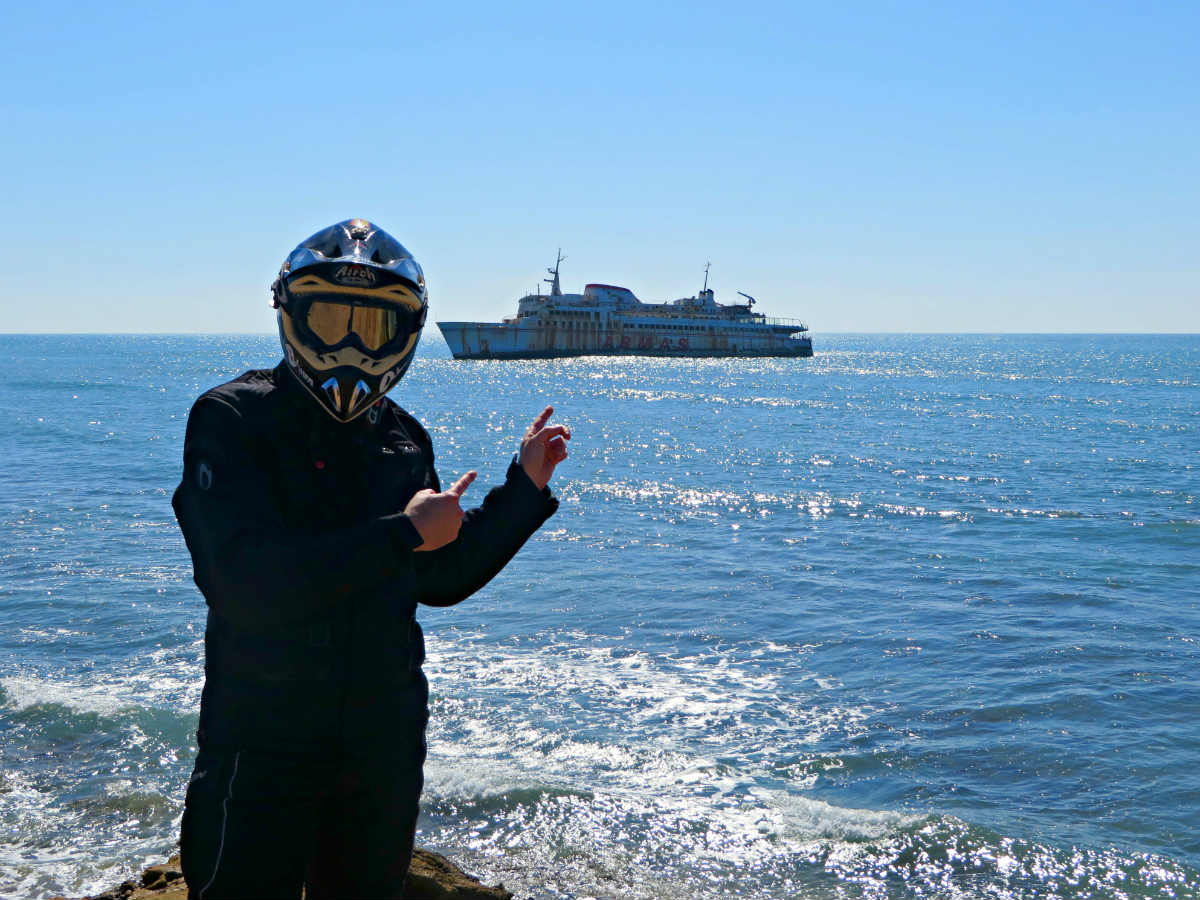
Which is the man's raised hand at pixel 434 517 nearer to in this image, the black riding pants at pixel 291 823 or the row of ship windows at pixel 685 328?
the black riding pants at pixel 291 823

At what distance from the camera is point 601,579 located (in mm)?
16469

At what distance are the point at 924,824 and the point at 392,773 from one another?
657 centimetres

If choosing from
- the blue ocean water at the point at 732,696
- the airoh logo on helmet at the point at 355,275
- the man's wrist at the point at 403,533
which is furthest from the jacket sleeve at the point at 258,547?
the blue ocean water at the point at 732,696

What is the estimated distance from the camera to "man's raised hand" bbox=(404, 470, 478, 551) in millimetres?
2057

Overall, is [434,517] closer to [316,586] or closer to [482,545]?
[316,586]

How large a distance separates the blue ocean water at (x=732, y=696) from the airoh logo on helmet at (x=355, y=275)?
5134 millimetres

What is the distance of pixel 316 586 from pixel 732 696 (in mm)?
9290

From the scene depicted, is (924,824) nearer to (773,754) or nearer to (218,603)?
(773,754)

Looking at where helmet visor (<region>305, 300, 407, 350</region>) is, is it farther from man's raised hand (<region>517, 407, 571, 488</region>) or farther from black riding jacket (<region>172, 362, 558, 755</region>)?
man's raised hand (<region>517, 407, 571, 488</region>)

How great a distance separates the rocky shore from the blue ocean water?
147 centimetres

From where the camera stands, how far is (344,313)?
89.4 inches

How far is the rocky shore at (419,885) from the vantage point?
15.6 feet

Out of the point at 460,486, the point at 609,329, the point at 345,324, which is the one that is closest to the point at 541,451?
the point at 460,486

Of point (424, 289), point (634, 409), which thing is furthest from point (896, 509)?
point (634, 409)
